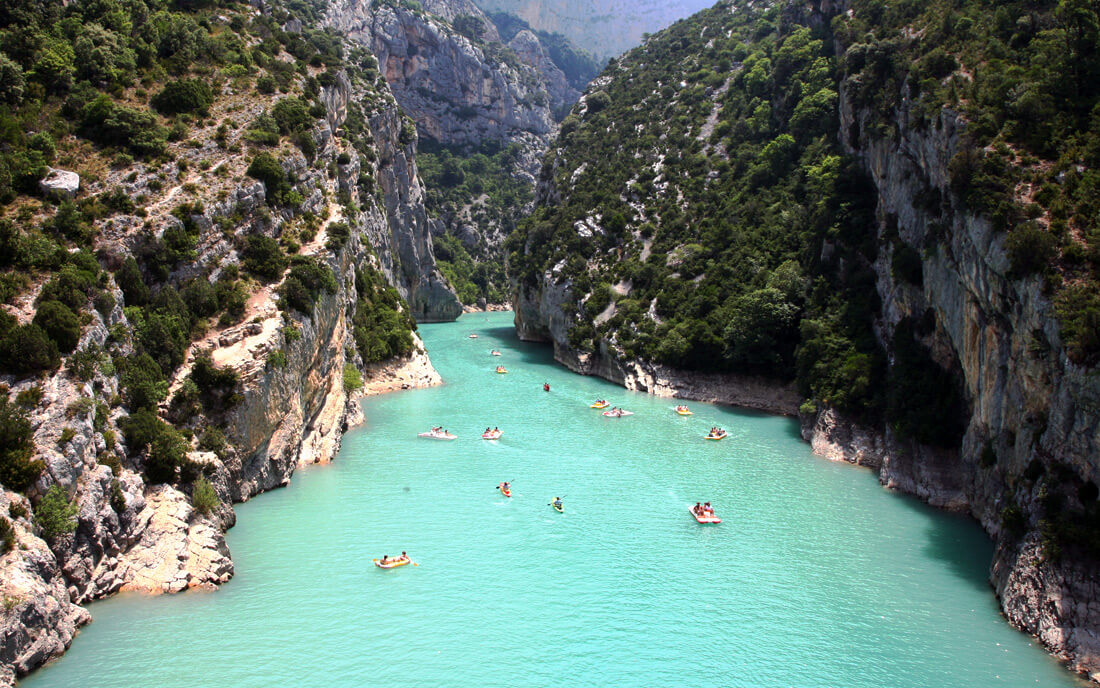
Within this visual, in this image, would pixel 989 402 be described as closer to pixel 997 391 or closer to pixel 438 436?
pixel 997 391

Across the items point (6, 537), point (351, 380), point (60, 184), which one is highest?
point (60, 184)

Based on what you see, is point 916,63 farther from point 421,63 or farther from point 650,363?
point 421,63

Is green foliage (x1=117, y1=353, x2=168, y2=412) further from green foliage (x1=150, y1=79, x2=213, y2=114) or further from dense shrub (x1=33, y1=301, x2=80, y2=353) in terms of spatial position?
green foliage (x1=150, y1=79, x2=213, y2=114)

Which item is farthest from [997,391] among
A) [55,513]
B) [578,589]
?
[55,513]

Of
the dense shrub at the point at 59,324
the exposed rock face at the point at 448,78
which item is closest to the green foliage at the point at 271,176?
the dense shrub at the point at 59,324

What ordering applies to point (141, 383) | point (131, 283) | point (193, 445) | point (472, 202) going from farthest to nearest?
1. point (472, 202)
2. point (131, 283)
3. point (193, 445)
4. point (141, 383)
